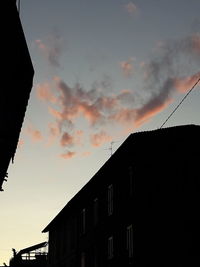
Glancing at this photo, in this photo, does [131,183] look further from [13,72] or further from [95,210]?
[13,72]

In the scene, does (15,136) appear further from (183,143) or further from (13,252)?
(13,252)

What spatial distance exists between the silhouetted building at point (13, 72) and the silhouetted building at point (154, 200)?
57.7 ft

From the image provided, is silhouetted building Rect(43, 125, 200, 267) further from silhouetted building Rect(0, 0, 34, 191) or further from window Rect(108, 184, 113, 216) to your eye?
silhouetted building Rect(0, 0, 34, 191)

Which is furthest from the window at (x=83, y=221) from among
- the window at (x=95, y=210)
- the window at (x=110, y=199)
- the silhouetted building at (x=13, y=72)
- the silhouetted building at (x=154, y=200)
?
the silhouetted building at (x=13, y=72)

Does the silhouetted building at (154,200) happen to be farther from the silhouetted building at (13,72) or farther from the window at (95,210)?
the silhouetted building at (13,72)

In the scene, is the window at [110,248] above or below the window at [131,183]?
below

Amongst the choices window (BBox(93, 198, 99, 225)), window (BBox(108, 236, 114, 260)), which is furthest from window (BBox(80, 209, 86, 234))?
window (BBox(108, 236, 114, 260))

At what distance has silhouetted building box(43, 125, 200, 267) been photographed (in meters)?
23.4

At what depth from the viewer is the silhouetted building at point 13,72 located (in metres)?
4.89

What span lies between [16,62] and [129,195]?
21456 mm

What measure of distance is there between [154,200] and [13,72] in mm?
19472

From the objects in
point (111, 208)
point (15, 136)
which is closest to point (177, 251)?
point (111, 208)

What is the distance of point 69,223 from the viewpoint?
4169 cm

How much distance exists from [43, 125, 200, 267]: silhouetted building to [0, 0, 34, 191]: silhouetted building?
57.7ft
